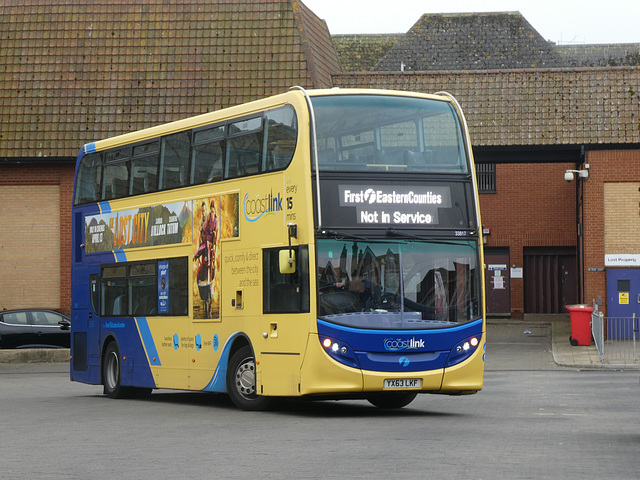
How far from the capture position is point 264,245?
15.2 m

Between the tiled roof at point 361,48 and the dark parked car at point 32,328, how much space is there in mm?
32247

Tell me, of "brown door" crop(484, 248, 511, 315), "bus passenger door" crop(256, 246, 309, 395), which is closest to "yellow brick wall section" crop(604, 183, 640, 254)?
→ "brown door" crop(484, 248, 511, 315)

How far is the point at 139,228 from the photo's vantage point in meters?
18.3

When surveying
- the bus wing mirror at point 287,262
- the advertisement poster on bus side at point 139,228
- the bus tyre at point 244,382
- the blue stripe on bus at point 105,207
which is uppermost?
the blue stripe on bus at point 105,207

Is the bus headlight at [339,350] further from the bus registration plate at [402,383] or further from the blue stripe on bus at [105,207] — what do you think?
the blue stripe on bus at [105,207]

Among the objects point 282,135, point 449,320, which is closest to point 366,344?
point 449,320

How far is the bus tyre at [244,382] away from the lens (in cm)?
1547

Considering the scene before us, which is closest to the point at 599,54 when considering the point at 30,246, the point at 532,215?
the point at 532,215

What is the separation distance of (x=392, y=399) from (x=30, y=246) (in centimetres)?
2102

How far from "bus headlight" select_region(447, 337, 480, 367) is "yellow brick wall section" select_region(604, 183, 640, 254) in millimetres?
19229

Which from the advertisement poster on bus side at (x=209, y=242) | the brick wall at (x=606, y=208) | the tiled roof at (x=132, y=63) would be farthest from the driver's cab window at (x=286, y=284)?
the brick wall at (x=606, y=208)

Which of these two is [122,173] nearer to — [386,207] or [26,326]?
[386,207]

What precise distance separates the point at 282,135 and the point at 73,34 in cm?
2251

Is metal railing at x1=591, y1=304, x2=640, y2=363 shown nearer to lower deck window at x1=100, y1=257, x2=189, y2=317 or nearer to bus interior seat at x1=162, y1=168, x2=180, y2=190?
lower deck window at x1=100, y1=257, x2=189, y2=317
